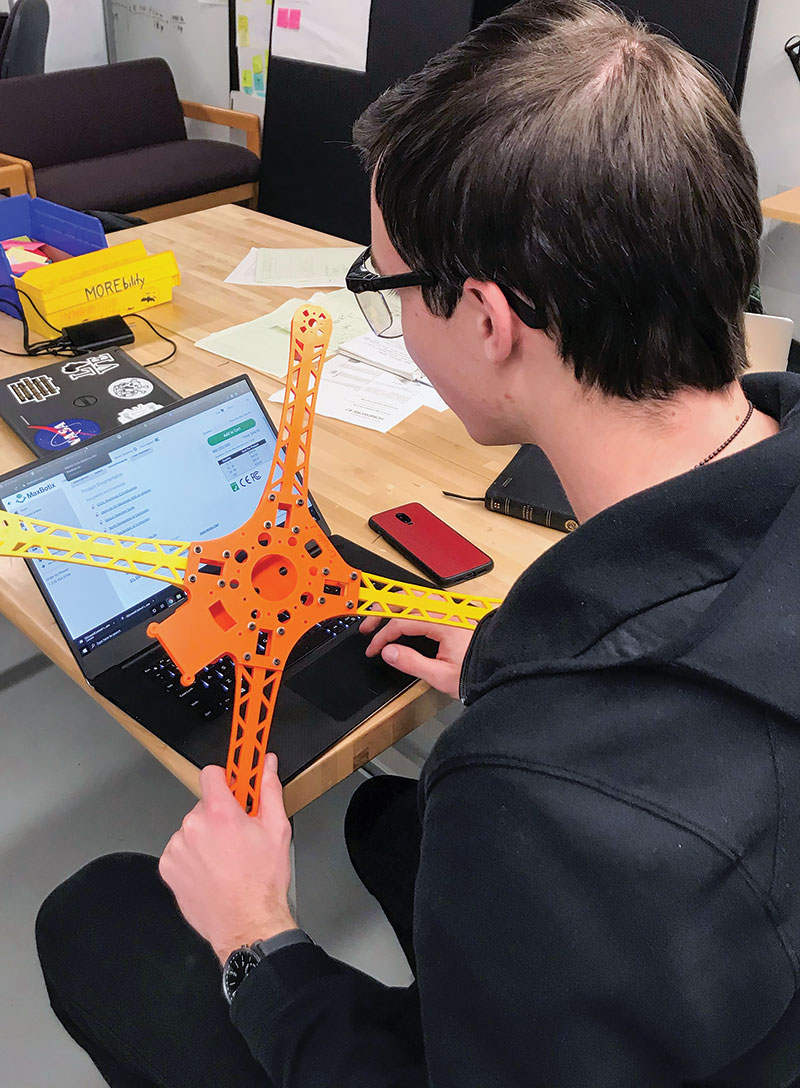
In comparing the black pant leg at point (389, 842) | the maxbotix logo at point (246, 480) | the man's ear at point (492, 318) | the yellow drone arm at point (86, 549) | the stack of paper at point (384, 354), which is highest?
the man's ear at point (492, 318)

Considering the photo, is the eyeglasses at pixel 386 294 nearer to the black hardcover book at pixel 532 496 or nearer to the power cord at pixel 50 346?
the black hardcover book at pixel 532 496

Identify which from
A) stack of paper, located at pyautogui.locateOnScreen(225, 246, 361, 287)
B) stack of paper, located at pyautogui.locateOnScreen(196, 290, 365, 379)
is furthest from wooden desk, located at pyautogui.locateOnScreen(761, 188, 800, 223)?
stack of paper, located at pyautogui.locateOnScreen(196, 290, 365, 379)

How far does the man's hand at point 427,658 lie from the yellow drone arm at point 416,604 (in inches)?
2.6

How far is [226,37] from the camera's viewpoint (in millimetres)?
4363

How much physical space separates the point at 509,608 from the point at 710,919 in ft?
0.76

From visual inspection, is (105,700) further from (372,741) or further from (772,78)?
(772,78)

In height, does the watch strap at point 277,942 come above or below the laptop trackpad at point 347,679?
below

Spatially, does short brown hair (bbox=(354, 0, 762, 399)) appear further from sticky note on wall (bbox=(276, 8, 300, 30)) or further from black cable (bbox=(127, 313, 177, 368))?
sticky note on wall (bbox=(276, 8, 300, 30))

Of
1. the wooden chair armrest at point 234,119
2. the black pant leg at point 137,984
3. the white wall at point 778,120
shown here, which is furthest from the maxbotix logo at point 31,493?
the wooden chair armrest at point 234,119

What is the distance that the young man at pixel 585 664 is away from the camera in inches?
20.7

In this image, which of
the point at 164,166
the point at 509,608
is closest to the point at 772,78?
the point at 164,166

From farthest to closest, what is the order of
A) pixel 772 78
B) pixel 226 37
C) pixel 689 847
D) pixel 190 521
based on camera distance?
1. pixel 226 37
2. pixel 772 78
3. pixel 190 521
4. pixel 689 847

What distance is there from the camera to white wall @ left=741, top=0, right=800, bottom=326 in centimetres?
297

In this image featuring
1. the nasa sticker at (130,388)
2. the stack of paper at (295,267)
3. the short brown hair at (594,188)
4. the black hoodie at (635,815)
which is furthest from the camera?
the stack of paper at (295,267)
